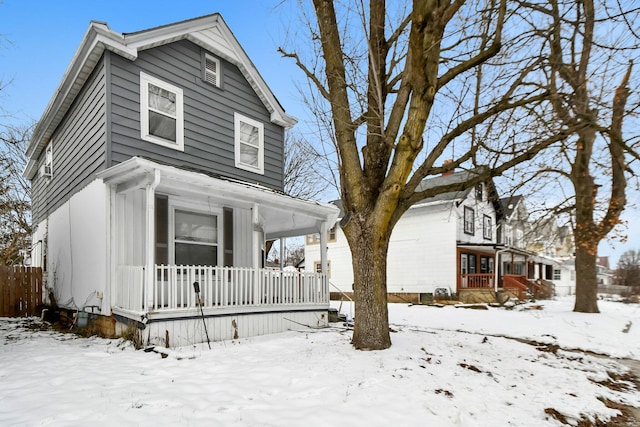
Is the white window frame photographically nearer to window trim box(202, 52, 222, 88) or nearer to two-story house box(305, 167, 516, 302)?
window trim box(202, 52, 222, 88)

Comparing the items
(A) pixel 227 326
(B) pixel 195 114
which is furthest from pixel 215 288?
(B) pixel 195 114

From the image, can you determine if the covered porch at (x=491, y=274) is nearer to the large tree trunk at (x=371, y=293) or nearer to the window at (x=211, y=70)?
the large tree trunk at (x=371, y=293)

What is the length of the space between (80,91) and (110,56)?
1942mm

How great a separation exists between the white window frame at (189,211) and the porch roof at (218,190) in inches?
17.9

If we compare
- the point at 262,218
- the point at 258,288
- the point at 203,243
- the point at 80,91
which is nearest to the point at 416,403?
the point at 258,288

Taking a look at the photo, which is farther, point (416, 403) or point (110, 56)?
point (110, 56)

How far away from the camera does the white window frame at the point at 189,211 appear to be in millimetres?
7688

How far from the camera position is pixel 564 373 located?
532 centimetres

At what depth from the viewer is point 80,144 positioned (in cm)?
831

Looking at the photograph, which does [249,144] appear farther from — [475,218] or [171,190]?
[475,218]

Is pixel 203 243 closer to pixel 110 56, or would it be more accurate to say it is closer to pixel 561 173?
pixel 110 56

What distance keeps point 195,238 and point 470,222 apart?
1752 centimetres

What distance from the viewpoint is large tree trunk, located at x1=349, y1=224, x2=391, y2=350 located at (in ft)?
18.8

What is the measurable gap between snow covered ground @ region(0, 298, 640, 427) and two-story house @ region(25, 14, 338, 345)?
88cm
